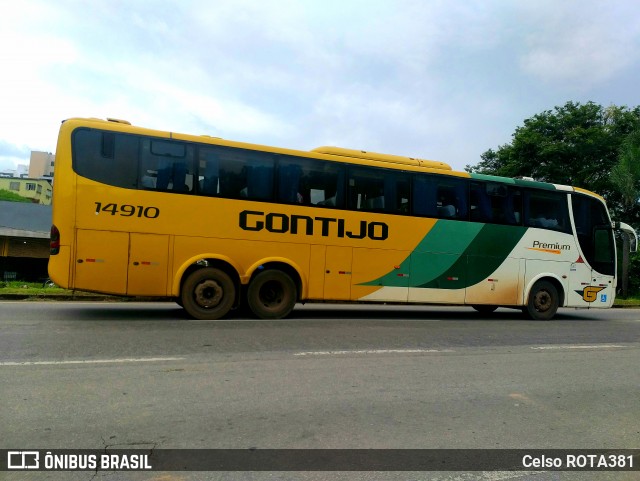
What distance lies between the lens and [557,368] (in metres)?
6.66

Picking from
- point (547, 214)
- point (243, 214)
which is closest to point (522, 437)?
point (243, 214)

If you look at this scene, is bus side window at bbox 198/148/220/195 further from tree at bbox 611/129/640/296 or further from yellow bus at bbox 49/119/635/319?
tree at bbox 611/129/640/296

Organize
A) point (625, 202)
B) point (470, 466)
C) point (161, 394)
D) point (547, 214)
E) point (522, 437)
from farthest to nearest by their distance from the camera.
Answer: point (625, 202) < point (547, 214) < point (161, 394) < point (522, 437) < point (470, 466)

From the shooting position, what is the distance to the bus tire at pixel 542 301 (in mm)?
12229

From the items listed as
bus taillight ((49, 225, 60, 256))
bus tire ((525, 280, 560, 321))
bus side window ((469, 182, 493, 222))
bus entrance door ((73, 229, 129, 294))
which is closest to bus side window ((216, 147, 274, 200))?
bus entrance door ((73, 229, 129, 294))

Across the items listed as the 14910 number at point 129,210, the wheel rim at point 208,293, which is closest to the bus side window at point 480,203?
the wheel rim at point 208,293

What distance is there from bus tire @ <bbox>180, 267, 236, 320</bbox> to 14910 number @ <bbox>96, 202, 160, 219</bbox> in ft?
4.50

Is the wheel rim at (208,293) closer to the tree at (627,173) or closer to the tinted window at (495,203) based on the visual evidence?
the tinted window at (495,203)

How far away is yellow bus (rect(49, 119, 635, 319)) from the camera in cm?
888

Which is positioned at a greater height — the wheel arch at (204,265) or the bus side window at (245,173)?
the bus side window at (245,173)

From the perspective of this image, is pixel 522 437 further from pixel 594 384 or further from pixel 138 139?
pixel 138 139

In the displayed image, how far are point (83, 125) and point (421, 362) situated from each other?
279 inches

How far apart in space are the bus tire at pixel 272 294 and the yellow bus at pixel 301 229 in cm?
2

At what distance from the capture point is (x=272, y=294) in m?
10.1
